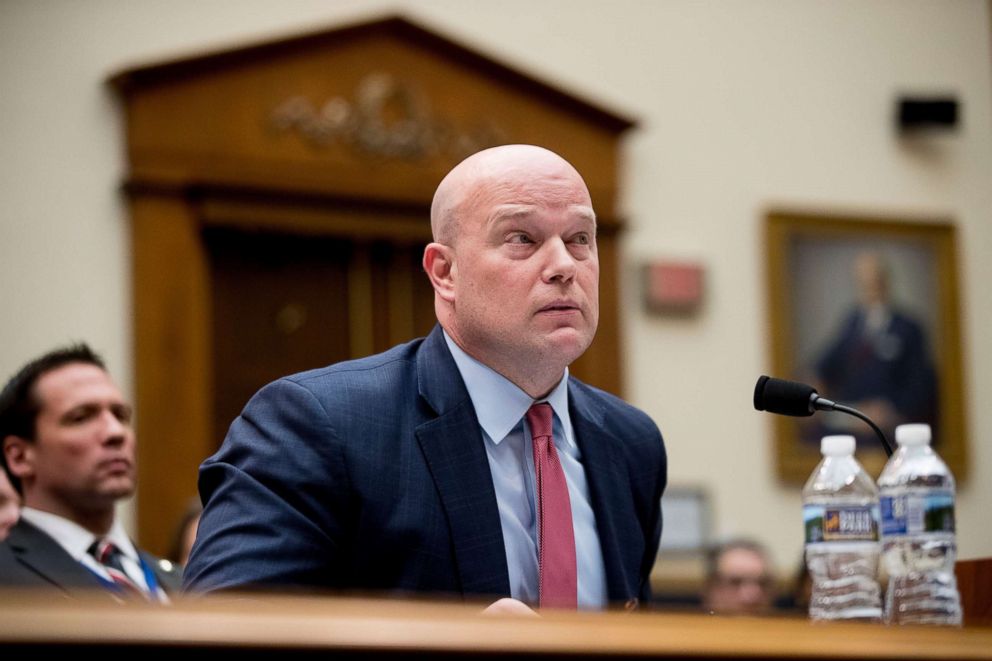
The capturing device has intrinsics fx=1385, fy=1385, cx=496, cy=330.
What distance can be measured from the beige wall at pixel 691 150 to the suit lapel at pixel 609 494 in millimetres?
4034

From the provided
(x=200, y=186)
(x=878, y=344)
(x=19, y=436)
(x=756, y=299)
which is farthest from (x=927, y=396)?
(x=19, y=436)

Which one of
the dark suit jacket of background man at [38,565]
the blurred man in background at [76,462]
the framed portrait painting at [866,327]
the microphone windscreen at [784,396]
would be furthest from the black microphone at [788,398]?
the framed portrait painting at [866,327]

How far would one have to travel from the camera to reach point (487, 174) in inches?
110

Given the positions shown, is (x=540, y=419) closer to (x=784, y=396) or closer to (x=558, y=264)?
(x=558, y=264)

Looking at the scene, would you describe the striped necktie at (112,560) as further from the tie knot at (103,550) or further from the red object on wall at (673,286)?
the red object on wall at (673,286)

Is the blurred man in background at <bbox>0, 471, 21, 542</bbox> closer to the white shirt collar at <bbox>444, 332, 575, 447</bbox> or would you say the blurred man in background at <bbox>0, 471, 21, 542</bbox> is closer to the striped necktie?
the striped necktie

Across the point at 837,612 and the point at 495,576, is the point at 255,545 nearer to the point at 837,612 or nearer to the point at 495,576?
the point at 495,576

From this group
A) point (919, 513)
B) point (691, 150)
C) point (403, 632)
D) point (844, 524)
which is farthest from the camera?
point (691, 150)

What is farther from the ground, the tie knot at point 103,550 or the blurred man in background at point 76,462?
the blurred man in background at point 76,462

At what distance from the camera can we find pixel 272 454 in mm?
2445

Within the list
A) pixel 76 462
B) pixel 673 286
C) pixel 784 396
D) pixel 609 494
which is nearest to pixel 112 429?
pixel 76 462

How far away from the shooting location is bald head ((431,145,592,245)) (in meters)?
2.76

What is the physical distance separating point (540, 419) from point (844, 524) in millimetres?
643

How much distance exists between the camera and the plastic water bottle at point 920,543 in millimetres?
2312
